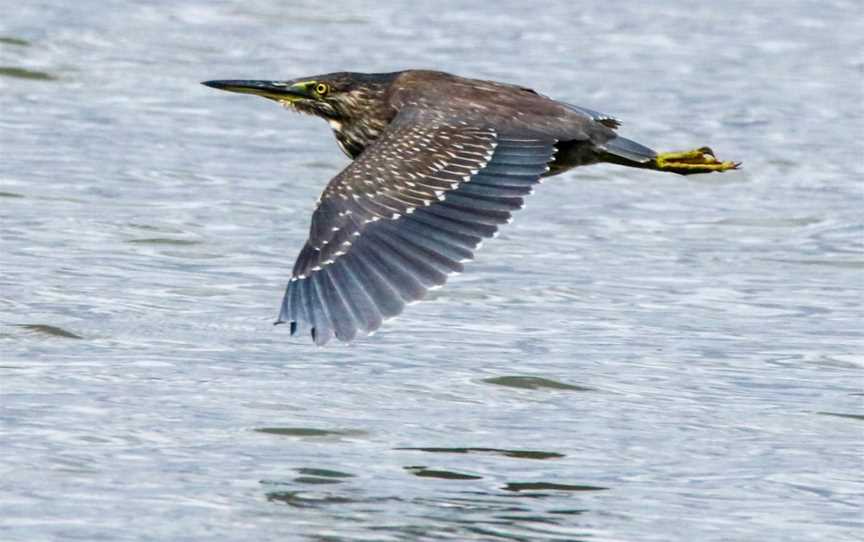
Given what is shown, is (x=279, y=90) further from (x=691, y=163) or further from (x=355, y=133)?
(x=691, y=163)

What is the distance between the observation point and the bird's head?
32.9 ft

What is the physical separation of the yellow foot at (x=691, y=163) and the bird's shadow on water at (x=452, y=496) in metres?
1.96

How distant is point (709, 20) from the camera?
1925 centimetres

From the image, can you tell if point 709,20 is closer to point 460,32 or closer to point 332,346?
point 460,32

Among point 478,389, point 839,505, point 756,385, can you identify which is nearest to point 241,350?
point 478,389

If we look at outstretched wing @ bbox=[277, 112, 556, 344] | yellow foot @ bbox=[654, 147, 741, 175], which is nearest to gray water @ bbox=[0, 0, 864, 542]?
outstretched wing @ bbox=[277, 112, 556, 344]

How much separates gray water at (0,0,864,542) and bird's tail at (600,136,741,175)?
844 mm

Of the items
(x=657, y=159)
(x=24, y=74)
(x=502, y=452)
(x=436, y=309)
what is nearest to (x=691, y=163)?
(x=657, y=159)

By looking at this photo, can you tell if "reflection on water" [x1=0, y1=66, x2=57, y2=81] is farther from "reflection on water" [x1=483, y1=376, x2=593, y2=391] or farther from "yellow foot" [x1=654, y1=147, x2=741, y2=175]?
"reflection on water" [x1=483, y1=376, x2=593, y2=391]

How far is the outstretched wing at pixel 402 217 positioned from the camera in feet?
26.2

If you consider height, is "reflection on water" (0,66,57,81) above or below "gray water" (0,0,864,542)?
above

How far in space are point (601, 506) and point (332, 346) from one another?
8.07ft

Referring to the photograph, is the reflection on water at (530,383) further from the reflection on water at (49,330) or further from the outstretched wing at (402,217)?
the reflection on water at (49,330)

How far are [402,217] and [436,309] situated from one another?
2479 millimetres
